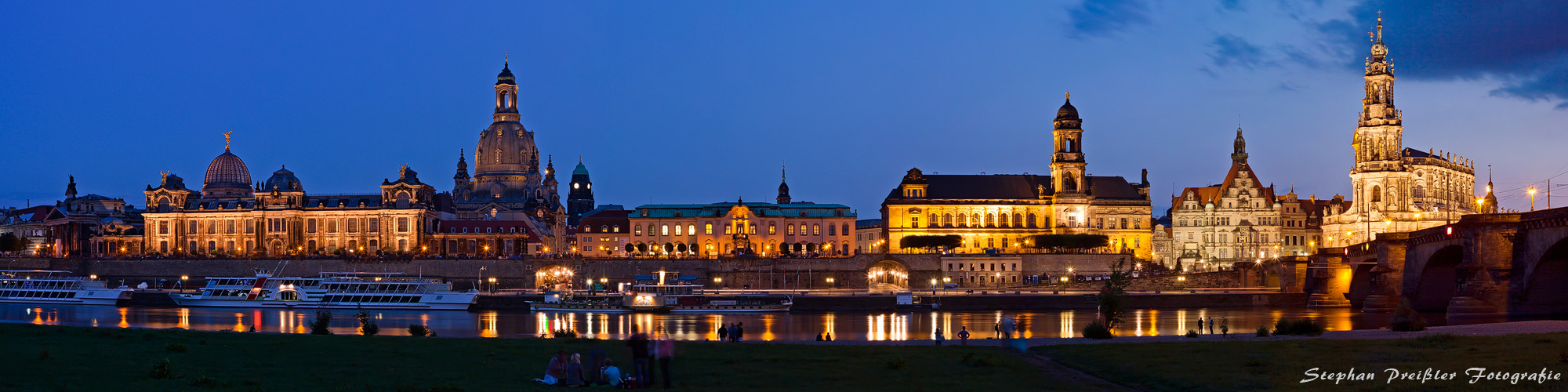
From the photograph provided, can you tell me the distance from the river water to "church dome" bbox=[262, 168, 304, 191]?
55.5m

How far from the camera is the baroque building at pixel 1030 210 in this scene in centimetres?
11662

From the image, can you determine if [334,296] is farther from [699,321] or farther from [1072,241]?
[1072,241]

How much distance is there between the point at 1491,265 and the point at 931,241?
59847mm

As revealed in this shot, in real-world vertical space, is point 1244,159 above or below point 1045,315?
above

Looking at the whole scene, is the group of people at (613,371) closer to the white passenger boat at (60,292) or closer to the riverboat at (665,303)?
the riverboat at (665,303)

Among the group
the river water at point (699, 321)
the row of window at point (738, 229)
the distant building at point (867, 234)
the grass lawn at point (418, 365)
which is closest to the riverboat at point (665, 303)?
the river water at point (699, 321)

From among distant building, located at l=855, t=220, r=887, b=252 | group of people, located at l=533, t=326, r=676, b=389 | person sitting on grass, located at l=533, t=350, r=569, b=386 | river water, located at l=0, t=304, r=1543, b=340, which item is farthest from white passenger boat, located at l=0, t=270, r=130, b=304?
distant building, located at l=855, t=220, r=887, b=252

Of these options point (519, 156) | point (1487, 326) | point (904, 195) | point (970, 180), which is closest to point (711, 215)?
point (904, 195)

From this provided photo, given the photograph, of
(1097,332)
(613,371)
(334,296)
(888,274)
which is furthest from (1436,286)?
(334,296)

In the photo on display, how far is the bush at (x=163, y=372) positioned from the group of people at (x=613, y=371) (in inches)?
275

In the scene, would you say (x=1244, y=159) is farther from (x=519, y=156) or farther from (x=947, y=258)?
(x=519, y=156)

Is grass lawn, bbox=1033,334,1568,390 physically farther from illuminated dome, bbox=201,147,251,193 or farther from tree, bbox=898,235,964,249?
illuminated dome, bbox=201,147,251,193

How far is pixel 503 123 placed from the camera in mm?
175250

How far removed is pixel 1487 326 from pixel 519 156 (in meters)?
145
